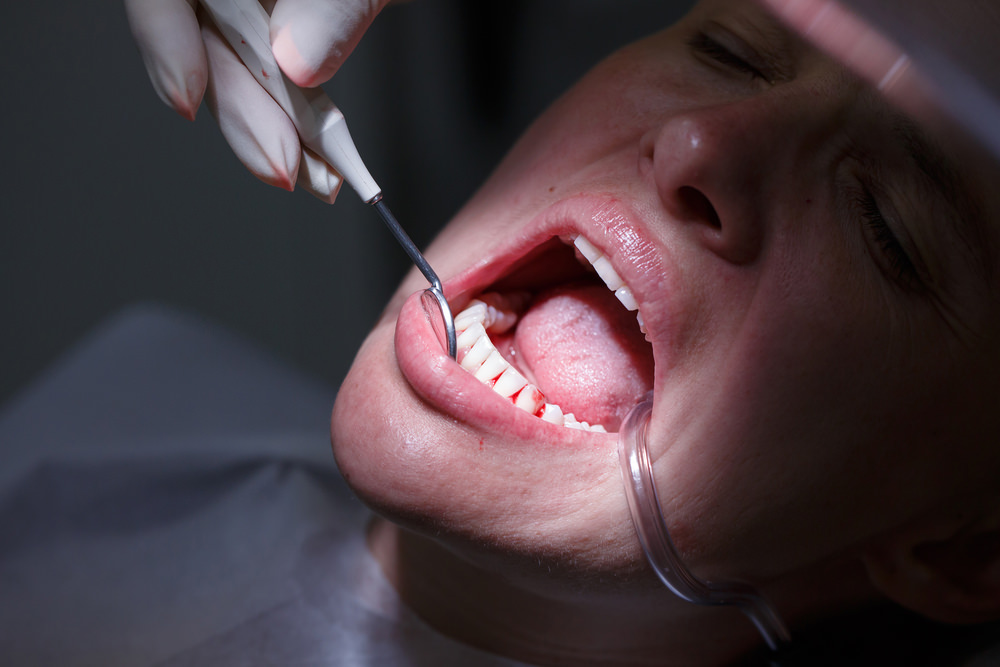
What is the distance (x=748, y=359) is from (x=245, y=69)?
532 millimetres

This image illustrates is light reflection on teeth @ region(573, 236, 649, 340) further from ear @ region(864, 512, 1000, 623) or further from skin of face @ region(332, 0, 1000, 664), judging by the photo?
ear @ region(864, 512, 1000, 623)

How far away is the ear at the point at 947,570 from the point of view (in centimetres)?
86

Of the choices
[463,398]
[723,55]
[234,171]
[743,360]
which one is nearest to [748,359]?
[743,360]

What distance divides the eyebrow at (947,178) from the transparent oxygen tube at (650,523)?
0.31 metres

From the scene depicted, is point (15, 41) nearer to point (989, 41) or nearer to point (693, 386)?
point (693, 386)

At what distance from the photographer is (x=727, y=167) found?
2.24 ft

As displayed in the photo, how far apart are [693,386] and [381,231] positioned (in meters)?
1.50

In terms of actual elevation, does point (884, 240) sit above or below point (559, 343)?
above

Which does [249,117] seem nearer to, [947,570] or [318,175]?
[318,175]

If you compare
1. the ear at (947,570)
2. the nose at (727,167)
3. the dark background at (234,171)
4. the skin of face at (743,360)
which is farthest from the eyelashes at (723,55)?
the dark background at (234,171)

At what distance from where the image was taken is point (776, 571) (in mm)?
837

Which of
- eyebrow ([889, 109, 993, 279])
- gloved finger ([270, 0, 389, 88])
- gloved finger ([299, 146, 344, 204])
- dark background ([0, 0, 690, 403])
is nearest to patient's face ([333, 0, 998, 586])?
eyebrow ([889, 109, 993, 279])

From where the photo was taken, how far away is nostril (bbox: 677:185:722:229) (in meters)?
0.73

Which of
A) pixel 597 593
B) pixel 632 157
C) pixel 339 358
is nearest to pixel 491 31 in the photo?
pixel 339 358
